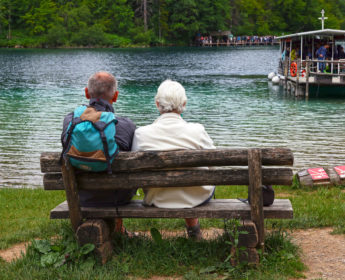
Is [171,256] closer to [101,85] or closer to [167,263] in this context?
[167,263]

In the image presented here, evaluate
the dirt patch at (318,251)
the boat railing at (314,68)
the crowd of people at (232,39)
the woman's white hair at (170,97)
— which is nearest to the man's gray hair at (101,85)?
the woman's white hair at (170,97)

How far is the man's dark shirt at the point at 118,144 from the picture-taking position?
13.0ft

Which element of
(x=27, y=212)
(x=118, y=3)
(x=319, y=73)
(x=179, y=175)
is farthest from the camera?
(x=118, y=3)

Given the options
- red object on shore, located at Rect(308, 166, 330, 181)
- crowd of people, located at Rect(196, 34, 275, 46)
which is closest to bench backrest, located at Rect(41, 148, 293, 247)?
red object on shore, located at Rect(308, 166, 330, 181)

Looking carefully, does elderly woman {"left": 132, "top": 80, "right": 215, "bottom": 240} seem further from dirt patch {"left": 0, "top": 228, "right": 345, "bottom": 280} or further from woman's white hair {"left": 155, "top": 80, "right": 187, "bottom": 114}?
dirt patch {"left": 0, "top": 228, "right": 345, "bottom": 280}

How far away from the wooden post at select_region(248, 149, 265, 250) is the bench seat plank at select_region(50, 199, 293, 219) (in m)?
0.07

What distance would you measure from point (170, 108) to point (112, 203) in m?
0.91

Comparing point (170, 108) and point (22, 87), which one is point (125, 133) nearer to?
point (170, 108)

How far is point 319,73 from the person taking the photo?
82.5 ft

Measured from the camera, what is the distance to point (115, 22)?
5123 inches

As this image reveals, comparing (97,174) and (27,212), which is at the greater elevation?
(97,174)

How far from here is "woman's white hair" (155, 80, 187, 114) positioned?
3.92 meters

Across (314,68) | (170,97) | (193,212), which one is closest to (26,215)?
(193,212)

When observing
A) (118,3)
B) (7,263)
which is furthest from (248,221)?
(118,3)
